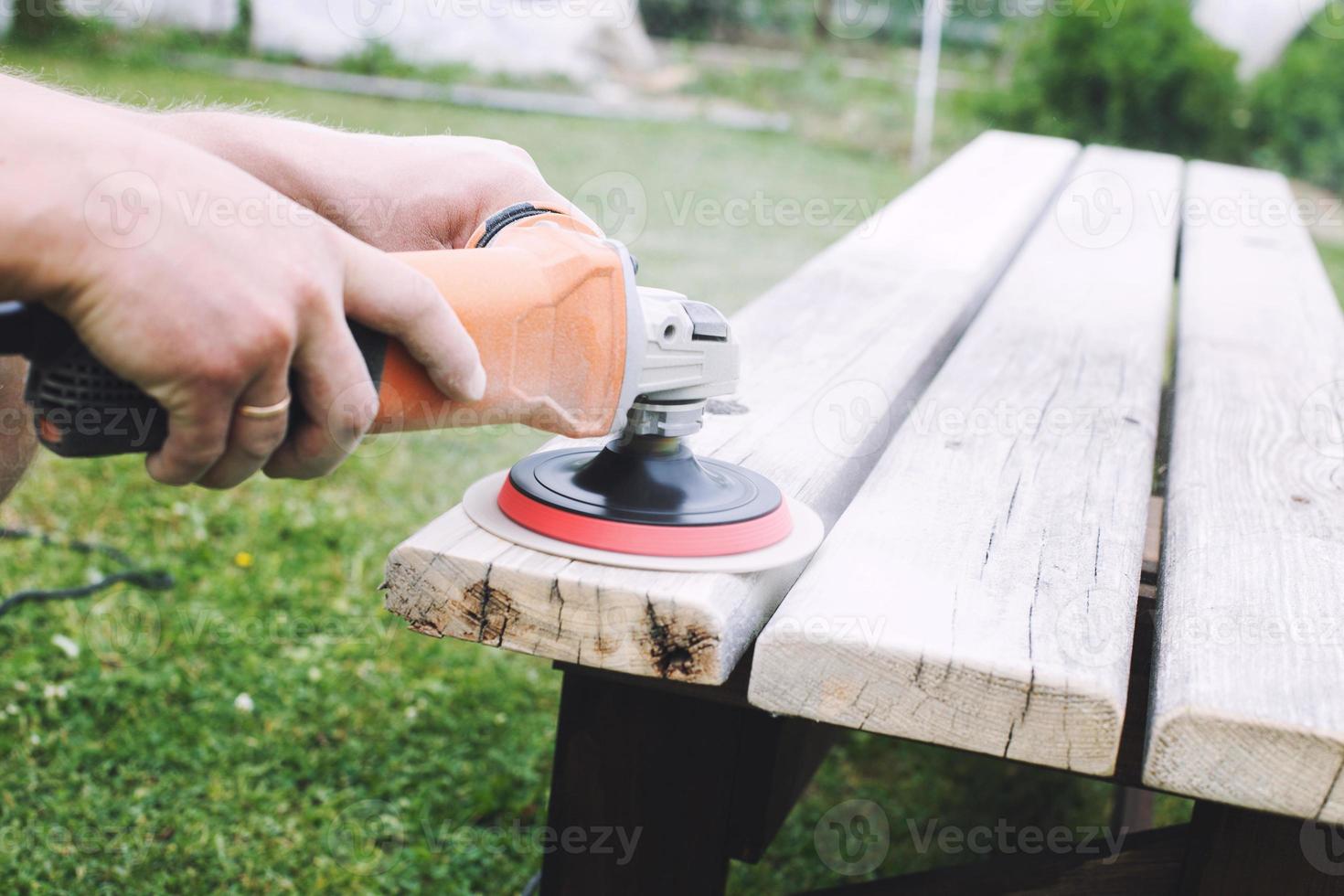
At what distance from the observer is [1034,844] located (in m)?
2.27

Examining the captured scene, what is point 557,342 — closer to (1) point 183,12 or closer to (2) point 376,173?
(2) point 376,173

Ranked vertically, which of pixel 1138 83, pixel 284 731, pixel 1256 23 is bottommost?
pixel 284 731

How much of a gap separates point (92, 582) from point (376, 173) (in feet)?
5.05

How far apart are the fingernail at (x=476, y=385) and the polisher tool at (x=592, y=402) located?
2cm

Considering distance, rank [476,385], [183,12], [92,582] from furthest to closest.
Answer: [183,12]
[92,582]
[476,385]

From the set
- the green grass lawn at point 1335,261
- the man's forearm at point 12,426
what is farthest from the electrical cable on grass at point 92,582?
the green grass lawn at point 1335,261

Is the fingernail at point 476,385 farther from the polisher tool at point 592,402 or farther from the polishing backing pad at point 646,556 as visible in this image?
the polishing backing pad at point 646,556

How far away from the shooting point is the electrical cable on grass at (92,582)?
2506 mm

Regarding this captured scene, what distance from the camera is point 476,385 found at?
1.03m

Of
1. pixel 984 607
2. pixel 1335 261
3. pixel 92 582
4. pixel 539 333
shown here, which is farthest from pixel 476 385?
pixel 1335 261

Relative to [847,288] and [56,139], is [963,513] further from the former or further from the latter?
[847,288]

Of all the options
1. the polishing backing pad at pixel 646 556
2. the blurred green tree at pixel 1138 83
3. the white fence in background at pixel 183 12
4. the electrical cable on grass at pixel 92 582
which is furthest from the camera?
the white fence in background at pixel 183 12

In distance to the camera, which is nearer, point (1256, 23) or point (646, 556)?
point (646, 556)

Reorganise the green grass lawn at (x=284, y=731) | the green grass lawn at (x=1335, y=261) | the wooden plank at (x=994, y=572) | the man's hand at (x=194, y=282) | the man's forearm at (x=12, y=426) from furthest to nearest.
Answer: the green grass lawn at (x=1335, y=261) < the green grass lawn at (x=284, y=731) < the man's forearm at (x=12, y=426) < the wooden plank at (x=994, y=572) < the man's hand at (x=194, y=282)
